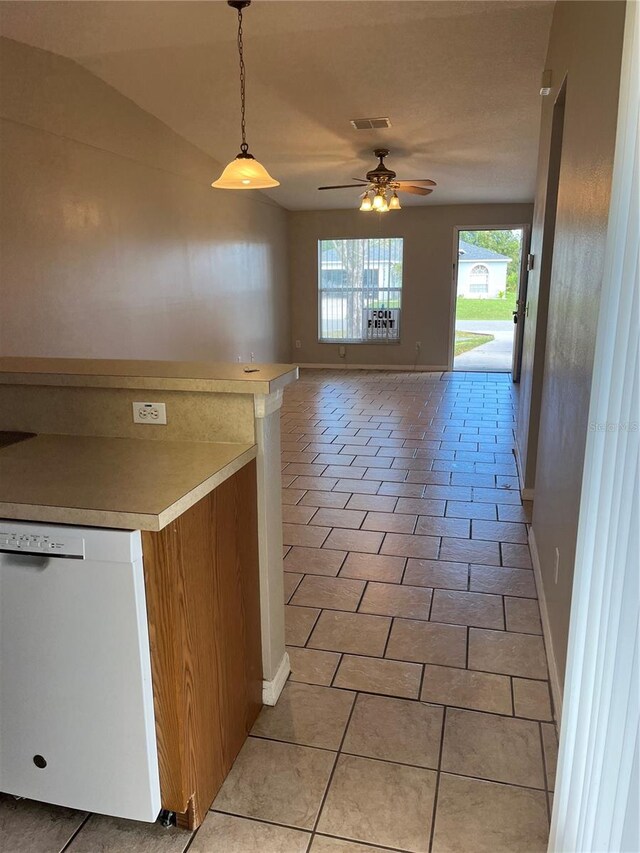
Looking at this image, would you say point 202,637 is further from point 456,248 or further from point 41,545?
point 456,248

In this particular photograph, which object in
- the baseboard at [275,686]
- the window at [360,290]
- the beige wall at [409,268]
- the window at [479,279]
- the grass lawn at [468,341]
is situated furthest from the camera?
the window at [479,279]

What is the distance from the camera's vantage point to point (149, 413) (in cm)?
189

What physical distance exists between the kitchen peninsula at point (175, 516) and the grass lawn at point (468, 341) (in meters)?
10.1

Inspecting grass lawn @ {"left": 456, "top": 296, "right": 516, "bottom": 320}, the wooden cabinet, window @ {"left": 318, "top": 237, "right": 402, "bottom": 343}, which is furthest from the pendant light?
grass lawn @ {"left": 456, "top": 296, "right": 516, "bottom": 320}

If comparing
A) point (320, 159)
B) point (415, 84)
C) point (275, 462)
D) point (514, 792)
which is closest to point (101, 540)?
point (275, 462)

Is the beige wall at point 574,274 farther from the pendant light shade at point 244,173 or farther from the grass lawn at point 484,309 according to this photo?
the grass lawn at point 484,309

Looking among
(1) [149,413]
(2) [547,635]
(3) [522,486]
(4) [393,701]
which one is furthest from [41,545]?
(3) [522,486]

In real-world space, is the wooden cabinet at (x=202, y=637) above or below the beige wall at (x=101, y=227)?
below

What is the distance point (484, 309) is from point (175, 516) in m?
15.3

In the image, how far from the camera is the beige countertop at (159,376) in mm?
1748

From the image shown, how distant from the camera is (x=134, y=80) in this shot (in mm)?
4398

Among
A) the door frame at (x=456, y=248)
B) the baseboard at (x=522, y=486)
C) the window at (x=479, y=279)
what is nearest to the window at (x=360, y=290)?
the door frame at (x=456, y=248)

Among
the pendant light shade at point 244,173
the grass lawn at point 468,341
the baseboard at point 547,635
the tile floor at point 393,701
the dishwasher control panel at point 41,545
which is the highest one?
the pendant light shade at point 244,173

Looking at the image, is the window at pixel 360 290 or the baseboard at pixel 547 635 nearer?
the baseboard at pixel 547 635
